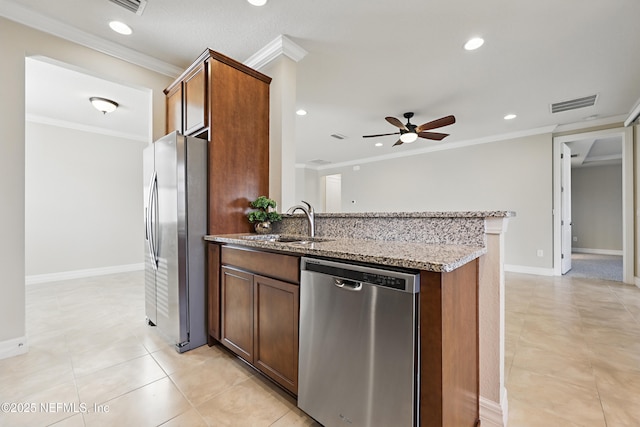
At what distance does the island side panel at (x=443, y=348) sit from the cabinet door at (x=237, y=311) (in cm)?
114

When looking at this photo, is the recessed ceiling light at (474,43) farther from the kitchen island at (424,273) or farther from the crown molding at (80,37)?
the crown molding at (80,37)

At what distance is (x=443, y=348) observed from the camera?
963mm

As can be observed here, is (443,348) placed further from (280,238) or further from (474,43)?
(474,43)

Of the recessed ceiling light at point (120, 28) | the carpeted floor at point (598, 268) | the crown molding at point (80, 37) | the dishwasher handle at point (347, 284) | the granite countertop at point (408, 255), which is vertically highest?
the recessed ceiling light at point (120, 28)

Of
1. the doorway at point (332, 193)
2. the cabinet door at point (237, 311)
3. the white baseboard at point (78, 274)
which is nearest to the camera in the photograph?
the cabinet door at point (237, 311)

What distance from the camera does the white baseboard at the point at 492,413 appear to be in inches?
53.4

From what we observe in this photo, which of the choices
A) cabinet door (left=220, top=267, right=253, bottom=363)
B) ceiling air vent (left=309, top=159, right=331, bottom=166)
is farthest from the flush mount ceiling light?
ceiling air vent (left=309, top=159, right=331, bottom=166)

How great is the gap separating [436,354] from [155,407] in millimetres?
1550

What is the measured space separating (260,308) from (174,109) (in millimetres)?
2281

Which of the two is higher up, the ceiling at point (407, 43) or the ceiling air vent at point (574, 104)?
the ceiling at point (407, 43)

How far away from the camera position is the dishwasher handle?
3.75ft

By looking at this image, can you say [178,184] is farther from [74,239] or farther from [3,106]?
[74,239]

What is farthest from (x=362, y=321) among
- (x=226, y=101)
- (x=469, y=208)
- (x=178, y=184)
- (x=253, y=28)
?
(x=469, y=208)

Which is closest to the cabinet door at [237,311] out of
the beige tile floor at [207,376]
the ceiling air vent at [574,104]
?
the beige tile floor at [207,376]
